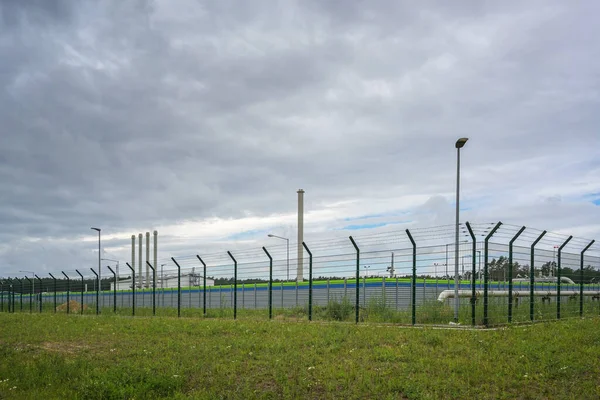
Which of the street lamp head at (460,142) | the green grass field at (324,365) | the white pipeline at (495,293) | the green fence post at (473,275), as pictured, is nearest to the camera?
the green grass field at (324,365)

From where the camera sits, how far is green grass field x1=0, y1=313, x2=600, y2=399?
9.90 metres

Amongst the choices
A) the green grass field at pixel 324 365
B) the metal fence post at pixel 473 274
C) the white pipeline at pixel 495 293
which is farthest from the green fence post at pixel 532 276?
the metal fence post at pixel 473 274

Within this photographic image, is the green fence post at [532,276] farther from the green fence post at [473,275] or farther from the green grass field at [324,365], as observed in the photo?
the green fence post at [473,275]

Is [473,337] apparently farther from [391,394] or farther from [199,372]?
[199,372]

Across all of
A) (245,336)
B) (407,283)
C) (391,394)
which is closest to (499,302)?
(245,336)

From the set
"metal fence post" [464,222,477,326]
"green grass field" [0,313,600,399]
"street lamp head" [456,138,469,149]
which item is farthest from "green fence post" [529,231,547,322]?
"street lamp head" [456,138,469,149]

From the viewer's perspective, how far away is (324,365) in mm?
11477

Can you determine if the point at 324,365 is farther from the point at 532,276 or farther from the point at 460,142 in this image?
the point at 460,142

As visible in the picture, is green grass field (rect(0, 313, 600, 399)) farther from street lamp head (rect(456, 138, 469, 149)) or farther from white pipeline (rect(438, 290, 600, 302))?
street lamp head (rect(456, 138, 469, 149))

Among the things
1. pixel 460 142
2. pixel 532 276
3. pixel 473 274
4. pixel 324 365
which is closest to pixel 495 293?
pixel 532 276

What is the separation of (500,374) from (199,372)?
5.57 meters

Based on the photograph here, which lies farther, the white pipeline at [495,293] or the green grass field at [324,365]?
the white pipeline at [495,293]

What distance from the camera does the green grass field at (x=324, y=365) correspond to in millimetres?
9898

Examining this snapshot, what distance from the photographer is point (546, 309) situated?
19109 mm
